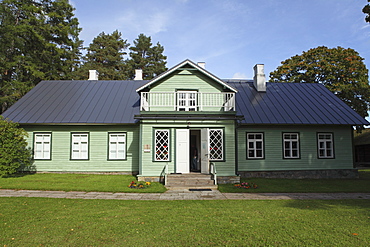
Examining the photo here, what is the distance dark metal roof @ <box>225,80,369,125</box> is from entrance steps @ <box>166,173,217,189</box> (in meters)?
5.23

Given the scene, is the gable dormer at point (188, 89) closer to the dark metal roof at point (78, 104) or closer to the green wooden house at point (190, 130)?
the green wooden house at point (190, 130)

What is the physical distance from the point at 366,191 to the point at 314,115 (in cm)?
643

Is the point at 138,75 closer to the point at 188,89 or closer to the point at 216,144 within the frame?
the point at 188,89

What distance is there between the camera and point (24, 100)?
59.5ft

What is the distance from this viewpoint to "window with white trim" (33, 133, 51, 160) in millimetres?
16203

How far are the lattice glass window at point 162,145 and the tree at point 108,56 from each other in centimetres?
2546

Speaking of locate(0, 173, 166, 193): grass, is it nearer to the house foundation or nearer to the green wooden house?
the green wooden house

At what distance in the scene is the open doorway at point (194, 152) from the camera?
15.4m

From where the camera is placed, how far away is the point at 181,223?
646 cm

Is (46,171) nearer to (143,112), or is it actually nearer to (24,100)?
(24,100)

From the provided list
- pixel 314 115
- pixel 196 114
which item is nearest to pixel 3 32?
pixel 196 114

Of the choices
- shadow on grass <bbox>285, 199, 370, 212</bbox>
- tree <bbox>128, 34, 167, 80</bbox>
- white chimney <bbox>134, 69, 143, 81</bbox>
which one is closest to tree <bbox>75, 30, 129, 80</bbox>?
tree <bbox>128, 34, 167, 80</bbox>

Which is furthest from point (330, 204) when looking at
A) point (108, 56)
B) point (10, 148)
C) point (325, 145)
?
point (108, 56)

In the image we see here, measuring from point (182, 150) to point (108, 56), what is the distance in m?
28.6
